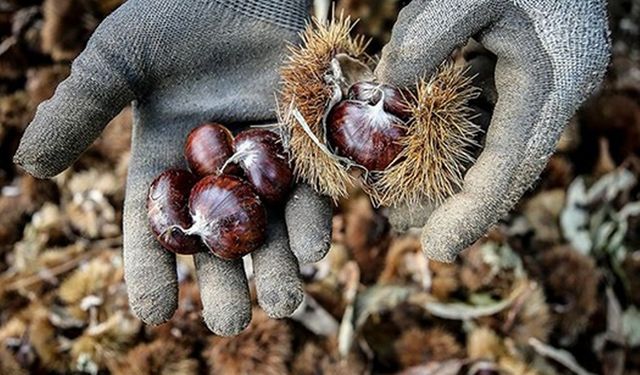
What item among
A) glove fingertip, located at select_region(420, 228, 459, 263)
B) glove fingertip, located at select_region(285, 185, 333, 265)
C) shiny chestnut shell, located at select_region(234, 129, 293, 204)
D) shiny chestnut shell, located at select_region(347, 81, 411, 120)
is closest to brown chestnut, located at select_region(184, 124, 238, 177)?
shiny chestnut shell, located at select_region(234, 129, 293, 204)

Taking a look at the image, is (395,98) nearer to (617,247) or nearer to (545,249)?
(545,249)

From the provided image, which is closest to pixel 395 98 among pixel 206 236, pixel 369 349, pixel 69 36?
pixel 206 236

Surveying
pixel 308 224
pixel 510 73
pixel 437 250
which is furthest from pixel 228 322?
pixel 510 73

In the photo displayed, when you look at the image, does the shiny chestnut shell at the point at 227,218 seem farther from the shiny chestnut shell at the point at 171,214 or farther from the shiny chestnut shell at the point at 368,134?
the shiny chestnut shell at the point at 368,134

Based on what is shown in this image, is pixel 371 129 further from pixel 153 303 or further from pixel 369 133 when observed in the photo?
pixel 153 303

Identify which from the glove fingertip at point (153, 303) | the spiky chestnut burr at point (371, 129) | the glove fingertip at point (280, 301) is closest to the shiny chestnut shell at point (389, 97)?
the spiky chestnut burr at point (371, 129)
